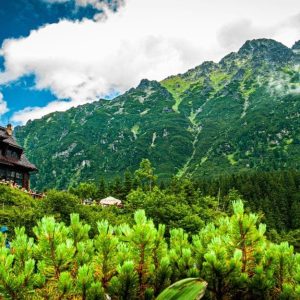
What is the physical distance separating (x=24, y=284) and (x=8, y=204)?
33252 mm

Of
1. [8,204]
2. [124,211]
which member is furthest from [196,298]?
[124,211]

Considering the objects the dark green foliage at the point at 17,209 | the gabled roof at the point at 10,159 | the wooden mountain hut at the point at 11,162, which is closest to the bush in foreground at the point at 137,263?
the dark green foliage at the point at 17,209

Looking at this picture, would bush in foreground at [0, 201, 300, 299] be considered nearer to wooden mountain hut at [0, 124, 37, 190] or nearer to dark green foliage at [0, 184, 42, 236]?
dark green foliage at [0, 184, 42, 236]

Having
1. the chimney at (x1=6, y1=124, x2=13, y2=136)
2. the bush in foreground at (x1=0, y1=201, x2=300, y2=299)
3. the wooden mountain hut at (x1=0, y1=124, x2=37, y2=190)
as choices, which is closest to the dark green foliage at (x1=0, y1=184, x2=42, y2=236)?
the wooden mountain hut at (x1=0, y1=124, x2=37, y2=190)

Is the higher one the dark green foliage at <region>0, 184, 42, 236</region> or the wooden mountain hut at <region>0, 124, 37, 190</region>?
the wooden mountain hut at <region>0, 124, 37, 190</region>

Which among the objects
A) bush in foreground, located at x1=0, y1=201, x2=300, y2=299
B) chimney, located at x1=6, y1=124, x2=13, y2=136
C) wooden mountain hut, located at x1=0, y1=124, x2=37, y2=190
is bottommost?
bush in foreground, located at x1=0, y1=201, x2=300, y2=299

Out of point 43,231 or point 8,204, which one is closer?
point 43,231

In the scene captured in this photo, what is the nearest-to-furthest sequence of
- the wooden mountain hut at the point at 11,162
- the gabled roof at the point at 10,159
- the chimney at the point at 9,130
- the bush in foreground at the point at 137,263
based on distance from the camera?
1. the bush in foreground at the point at 137,263
2. the gabled roof at the point at 10,159
3. the wooden mountain hut at the point at 11,162
4. the chimney at the point at 9,130

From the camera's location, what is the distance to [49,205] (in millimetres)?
29500

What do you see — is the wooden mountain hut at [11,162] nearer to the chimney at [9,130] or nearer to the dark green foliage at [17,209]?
the chimney at [9,130]

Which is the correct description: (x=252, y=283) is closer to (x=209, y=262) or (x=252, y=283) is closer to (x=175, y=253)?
(x=209, y=262)

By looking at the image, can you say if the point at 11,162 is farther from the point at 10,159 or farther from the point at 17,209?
the point at 17,209

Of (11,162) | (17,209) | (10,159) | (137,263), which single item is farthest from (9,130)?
(137,263)

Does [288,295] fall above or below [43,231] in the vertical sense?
below
